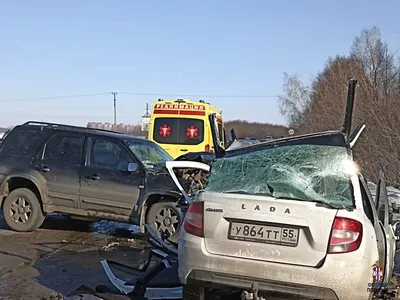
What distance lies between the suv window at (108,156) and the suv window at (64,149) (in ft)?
0.80

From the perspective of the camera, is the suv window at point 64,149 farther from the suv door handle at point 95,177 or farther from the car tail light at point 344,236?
the car tail light at point 344,236

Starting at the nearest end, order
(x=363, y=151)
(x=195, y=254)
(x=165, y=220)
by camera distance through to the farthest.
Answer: (x=195, y=254), (x=165, y=220), (x=363, y=151)

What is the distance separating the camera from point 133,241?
8656mm

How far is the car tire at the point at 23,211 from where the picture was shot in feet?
29.1

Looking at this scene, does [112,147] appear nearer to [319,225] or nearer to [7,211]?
[7,211]

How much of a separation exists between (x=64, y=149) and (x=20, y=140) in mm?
891

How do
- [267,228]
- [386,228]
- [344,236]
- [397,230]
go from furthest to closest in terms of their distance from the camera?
1. [397,230]
2. [386,228]
3. [267,228]
4. [344,236]

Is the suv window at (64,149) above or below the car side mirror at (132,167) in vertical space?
above

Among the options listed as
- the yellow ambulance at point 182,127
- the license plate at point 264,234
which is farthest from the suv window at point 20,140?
the yellow ambulance at point 182,127

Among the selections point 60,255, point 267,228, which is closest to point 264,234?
point 267,228

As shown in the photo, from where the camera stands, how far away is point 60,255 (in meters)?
7.39

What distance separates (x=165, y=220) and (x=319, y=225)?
4809 millimetres

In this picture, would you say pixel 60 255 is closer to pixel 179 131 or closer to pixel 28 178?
pixel 28 178

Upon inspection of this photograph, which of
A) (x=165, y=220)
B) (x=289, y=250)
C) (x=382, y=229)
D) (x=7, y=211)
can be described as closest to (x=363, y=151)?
(x=165, y=220)
